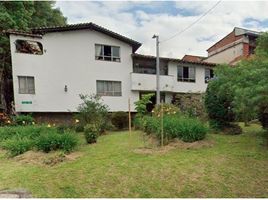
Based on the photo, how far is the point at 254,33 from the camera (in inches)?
1214

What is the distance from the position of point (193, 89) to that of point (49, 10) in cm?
1538

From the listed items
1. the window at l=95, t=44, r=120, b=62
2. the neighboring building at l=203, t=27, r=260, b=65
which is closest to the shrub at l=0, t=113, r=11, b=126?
the window at l=95, t=44, r=120, b=62

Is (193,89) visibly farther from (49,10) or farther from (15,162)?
(15,162)

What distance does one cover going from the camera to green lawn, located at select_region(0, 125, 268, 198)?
6.44m

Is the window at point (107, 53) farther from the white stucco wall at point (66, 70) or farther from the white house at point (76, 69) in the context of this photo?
the white stucco wall at point (66, 70)

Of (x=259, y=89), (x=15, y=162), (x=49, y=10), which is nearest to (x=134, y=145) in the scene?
(x=15, y=162)

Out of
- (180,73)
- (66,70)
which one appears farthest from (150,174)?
(180,73)

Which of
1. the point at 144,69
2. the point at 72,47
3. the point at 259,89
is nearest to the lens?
the point at 259,89

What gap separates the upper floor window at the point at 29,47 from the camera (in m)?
20.7

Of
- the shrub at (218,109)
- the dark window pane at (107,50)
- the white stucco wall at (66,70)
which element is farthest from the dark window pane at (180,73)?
the shrub at (218,109)

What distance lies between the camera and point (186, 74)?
26.7 meters

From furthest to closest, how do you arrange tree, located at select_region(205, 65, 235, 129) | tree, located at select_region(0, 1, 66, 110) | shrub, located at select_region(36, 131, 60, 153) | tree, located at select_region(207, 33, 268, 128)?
1. tree, located at select_region(0, 1, 66, 110)
2. tree, located at select_region(205, 65, 235, 129)
3. shrub, located at select_region(36, 131, 60, 153)
4. tree, located at select_region(207, 33, 268, 128)

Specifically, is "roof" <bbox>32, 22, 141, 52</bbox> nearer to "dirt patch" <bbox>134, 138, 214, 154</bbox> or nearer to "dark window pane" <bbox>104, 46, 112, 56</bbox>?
"dark window pane" <bbox>104, 46, 112, 56</bbox>

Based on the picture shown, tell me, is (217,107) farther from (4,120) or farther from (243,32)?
(243,32)
